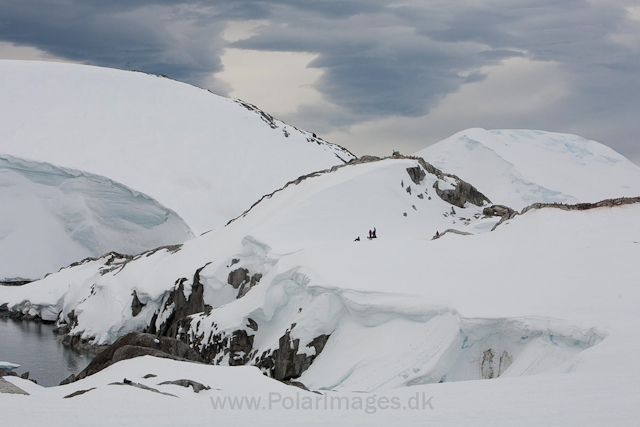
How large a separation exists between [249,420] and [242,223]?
2346 centimetres

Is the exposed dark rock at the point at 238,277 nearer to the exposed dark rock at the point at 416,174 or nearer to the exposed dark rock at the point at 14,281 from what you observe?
the exposed dark rock at the point at 416,174

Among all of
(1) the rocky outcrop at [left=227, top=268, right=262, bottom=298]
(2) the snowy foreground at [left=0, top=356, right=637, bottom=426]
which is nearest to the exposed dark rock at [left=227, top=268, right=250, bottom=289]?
(1) the rocky outcrop at [left=227, top=268, right=262, bottom=298]

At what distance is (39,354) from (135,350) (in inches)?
580

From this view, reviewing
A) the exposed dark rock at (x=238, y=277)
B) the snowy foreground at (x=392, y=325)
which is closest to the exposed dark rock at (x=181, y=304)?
the snowy foreground at (x=392, y=325)

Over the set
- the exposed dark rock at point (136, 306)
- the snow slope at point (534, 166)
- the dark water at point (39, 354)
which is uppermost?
the snow slope at point (534, 166)

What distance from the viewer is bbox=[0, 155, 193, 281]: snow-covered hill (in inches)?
1797

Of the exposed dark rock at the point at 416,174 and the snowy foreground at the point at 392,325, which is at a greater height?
the exposed dark rock at the point at 416,174

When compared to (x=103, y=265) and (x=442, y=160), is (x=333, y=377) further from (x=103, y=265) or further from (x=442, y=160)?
(x=442, y=160)

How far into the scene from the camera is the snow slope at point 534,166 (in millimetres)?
48938

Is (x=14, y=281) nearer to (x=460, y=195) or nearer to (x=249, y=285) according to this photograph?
(x=249, y=285)

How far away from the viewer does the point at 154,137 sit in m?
61.2

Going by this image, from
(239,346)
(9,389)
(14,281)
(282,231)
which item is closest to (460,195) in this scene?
(282,231)

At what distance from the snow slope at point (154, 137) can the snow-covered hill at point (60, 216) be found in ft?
4.47

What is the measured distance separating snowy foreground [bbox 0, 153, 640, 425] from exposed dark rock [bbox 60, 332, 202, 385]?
1600 millimetres
